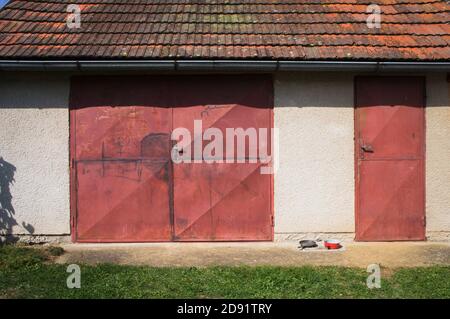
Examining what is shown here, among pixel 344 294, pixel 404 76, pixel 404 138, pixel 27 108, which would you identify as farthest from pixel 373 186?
pixel 27 108

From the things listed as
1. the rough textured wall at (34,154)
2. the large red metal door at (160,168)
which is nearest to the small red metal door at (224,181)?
the large red metal door at (160,168)

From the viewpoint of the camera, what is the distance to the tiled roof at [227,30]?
6348 millimetres

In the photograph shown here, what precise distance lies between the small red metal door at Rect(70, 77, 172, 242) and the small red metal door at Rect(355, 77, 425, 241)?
286 centimetres

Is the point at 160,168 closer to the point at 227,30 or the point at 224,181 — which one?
the point at 224,181

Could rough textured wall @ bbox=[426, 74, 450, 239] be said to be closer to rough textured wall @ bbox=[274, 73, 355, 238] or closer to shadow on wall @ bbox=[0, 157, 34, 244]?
rough textured wall @ bbox=[274, 73, 355, 238]

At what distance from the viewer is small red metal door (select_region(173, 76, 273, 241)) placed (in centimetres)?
666

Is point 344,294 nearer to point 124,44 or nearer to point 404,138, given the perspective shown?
point 404,138

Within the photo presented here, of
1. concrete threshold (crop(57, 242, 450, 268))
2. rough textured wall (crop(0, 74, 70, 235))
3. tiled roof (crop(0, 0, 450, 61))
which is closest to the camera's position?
concrete threshold (crop(57, 242, 450, 268))

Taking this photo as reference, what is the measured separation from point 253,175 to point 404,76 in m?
2.64

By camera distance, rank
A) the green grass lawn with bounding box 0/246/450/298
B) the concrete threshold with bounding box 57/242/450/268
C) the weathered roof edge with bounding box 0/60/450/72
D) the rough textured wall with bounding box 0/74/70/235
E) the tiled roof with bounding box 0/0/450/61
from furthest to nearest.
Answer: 1. the rough textured wall with bounding box 0/74/70/235
2. the tiled roof with bounding box 0/0/450/61
3. the weathered roof edge with bounding box 0/60/450/72
4. the concrete threshold with bounding box 57/242/450/268
5. the green grass lawn with bounding box 0/246/450/298

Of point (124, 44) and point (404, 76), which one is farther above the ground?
point (124, 44)

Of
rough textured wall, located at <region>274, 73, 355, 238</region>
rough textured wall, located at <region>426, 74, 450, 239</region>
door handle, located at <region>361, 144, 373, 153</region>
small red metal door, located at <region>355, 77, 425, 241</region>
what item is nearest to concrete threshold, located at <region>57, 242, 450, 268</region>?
small red metal door, located at <region>355, 77, 425, 241</region>

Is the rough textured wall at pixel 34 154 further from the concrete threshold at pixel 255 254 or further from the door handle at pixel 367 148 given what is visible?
the door handle at pixel 367 148

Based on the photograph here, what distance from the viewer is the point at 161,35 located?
22.2 ft
